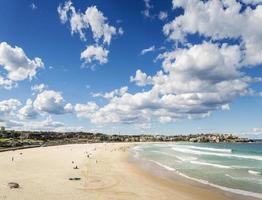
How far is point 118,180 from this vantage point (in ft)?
85.7

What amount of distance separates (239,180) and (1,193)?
19898 mm

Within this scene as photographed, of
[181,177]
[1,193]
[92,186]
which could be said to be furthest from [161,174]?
[1,193]

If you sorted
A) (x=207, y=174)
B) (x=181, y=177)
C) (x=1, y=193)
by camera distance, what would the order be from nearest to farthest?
1. (x=1, y=193)
2. (x=181, y=177)
3. (x=207, y=174)

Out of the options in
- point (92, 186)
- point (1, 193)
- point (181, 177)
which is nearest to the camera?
point (1, 193)

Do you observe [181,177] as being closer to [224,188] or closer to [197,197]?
[224,188]

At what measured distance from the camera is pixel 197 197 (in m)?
20.4

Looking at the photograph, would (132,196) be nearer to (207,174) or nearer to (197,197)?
(197,197)

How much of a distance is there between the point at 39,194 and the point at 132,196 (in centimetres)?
600

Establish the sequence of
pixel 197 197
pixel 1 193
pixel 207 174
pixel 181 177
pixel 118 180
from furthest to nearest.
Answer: pixel 207 174, pixel 181 177, pixel 118 180, pixel 197 197, pixel 1 193

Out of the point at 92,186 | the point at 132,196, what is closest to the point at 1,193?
the point at 92,186

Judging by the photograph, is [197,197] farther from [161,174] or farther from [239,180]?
[161,174]

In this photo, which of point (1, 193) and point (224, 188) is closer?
point (1, 193)

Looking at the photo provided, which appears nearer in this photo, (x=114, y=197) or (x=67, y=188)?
(x=114, y=197)

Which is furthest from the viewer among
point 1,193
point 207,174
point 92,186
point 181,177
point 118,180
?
point 207,174
